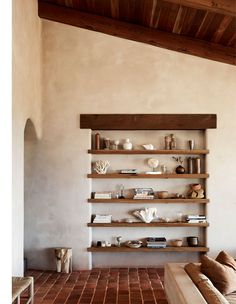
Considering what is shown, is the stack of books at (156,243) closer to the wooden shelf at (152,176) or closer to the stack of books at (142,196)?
the stack of books at (142,196)

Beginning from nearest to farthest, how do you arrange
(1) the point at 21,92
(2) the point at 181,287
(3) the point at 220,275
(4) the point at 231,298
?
(2) the point at 181,287
(4) the point at 231,298
(3) the point at 220,275
(1) the point at 21,92

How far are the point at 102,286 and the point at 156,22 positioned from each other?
4.00 meters

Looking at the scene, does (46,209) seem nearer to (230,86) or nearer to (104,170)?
(104,170)

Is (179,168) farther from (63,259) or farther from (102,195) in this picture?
(63,259)

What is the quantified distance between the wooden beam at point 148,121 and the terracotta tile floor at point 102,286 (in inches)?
92.0

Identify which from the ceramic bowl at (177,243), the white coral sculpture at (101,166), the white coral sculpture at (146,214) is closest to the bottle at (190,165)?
the white coral sculpture at (146,214)

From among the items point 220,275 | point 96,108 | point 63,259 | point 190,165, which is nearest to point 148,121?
point 96,108

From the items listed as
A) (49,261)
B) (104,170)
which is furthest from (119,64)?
(49,261)

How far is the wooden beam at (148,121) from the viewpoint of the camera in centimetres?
635

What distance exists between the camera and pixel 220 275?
3.64m

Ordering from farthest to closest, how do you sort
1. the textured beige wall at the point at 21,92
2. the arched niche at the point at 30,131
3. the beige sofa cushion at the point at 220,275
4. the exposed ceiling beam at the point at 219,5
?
the arched niche at the point at 30,131, the textured beige wall at the point at 21,92, the exposed ceiling beam at the point at 219,5, the beige sofa cushion at the point at 220,275

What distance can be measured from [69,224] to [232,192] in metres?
2.76

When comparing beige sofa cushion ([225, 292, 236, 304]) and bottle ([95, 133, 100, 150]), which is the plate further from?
beige sofa cushion ([225, 292, 236, 304])
